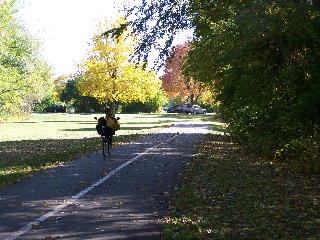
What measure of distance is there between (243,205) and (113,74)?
27.4 m

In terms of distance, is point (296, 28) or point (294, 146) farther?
point (294, 146)

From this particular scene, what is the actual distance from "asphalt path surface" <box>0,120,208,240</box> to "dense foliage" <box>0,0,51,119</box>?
23112 millimetres

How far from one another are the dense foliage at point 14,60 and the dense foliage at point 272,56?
2271cm

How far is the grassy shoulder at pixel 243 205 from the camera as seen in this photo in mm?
6152

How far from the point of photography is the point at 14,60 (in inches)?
1537

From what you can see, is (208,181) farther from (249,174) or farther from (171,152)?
(171,152)

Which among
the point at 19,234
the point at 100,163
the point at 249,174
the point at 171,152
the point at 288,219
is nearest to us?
the point at 19,234

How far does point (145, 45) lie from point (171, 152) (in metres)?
6.18

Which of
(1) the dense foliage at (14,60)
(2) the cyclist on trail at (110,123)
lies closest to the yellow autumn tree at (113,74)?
(1) the dense foliage at (14,60)

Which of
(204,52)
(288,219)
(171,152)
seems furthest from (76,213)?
(204,52)

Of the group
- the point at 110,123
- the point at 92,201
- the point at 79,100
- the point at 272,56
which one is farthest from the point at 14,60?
the point at 79,100

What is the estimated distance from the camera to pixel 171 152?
16.9 meters

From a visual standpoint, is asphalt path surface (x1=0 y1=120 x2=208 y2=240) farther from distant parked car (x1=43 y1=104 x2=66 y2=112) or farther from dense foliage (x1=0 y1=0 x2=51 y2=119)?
distant parked car (x1=43 y1=104 x2=66 y2=112)

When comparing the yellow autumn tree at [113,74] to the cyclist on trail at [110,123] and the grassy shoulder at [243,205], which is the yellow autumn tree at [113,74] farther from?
the grassy shoulder at [243,205]
